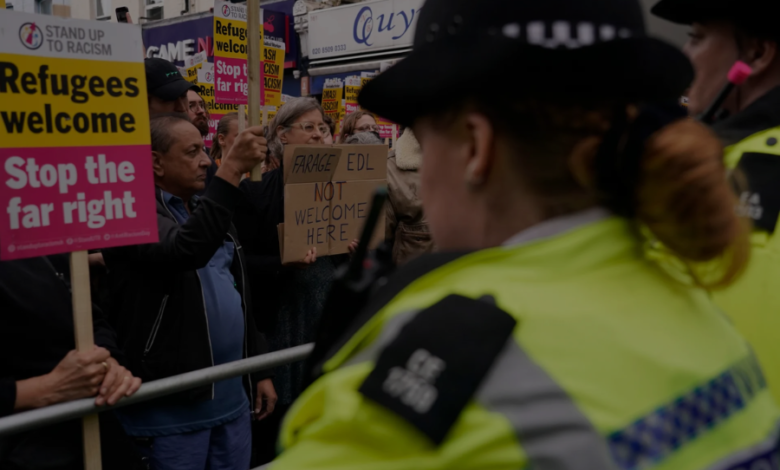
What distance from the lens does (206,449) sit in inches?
112

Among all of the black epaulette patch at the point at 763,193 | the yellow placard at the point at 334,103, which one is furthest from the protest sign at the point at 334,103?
the black epaulette patch at the point at 763,193

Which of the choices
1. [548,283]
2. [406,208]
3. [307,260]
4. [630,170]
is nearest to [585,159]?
[630,170]

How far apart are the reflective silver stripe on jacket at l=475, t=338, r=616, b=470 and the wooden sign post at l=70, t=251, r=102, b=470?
69.5 inches

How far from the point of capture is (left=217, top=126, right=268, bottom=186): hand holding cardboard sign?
287 cm

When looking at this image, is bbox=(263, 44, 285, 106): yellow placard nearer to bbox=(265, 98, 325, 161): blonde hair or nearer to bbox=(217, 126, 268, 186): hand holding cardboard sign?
bbox=(265, 98, 325, 161): blonde hair

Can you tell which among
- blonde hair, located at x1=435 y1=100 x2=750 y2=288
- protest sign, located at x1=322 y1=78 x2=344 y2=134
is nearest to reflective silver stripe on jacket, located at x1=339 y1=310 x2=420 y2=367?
blonde hair, located at x1=435 y1=100 x2=750 y2=288

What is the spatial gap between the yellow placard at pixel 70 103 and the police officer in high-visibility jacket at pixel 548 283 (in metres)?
1.60

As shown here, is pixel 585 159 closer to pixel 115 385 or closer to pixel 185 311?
pixel 115 385

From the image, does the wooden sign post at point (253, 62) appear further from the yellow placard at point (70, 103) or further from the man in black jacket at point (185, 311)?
the yellow placard at point (70, 103)

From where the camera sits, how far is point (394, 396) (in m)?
0.71

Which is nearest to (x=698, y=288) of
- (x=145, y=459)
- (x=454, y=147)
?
(x=454, y=147)

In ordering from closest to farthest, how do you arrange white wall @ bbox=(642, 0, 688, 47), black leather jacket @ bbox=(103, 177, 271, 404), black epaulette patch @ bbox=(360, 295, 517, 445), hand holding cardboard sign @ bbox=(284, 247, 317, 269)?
1. black epaulette patch @ bbox=(360, 295, 517, 445)
2. white wall @ bbox=(642, 0, 688, 47)
3. black leather jacket @ bbox=(103, 177, 271, 404)
4. hand holding cardboard sign @ bbox=(284, 247, 317, 269)

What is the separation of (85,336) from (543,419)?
182 centimetres

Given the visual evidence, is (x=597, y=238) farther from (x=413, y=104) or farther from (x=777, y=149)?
(x=777, y=149)
